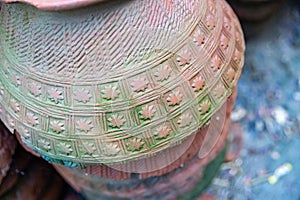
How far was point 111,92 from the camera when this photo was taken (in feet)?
2.76

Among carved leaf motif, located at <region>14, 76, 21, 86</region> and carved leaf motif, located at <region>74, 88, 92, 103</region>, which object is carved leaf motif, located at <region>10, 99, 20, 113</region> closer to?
carved leaf motif, located at <region>14, 76, 21, 86</region>

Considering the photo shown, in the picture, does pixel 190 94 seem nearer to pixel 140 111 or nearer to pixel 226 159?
pixel 140 111

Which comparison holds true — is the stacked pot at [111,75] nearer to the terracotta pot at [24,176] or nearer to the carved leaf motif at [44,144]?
the carved leaf motif at [44,144]

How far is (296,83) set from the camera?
5.47 ft

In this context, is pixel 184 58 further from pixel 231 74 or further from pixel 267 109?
pixel 267 109

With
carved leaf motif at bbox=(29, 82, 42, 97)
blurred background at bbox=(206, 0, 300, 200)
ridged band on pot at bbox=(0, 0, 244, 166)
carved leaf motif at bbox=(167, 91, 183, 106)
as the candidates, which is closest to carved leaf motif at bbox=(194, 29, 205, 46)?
ridged band on pot at bbox=(0, 0, 244, 166)

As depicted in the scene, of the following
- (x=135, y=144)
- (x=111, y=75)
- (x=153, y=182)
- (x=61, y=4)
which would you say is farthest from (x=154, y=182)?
(x=61, y=4)

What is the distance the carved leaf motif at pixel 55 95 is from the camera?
33.6 inches

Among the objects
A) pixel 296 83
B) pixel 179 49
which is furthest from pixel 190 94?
pixel 296 83

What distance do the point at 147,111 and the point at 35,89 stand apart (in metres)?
0.21

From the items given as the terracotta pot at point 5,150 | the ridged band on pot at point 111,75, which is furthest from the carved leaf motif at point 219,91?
the terracotta pot at point 5,150

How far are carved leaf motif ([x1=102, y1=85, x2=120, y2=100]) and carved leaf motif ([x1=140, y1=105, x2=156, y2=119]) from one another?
6 centimetres

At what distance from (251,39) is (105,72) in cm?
102

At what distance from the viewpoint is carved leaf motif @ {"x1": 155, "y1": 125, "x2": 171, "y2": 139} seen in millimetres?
875
